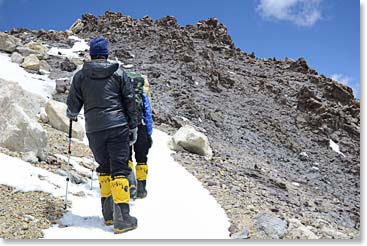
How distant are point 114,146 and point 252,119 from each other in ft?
75.1

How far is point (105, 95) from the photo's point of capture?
598cm

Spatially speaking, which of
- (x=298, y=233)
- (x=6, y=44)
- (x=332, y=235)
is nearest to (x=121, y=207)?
(x=298, y=233)

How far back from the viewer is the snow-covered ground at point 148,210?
234 inches

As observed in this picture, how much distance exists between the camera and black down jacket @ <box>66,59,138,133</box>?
5.97 metres

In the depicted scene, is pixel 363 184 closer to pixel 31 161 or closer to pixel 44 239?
pixel 44 239

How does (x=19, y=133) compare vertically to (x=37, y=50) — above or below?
below

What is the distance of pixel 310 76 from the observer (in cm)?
4403

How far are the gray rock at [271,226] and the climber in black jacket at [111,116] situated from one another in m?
1.91

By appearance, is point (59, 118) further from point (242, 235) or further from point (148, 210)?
point (242, 235)

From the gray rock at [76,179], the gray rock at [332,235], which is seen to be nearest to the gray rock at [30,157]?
the gray rock at [76,179]

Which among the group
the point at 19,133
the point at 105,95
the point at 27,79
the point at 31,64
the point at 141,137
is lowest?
the point at 141,137

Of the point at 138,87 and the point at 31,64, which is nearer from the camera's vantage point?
the point at 138,87

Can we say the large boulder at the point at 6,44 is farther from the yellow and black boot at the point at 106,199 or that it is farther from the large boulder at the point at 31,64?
the yellow and black boot at the point at 106,199

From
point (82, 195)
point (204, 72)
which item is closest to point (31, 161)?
point (82, 195)
